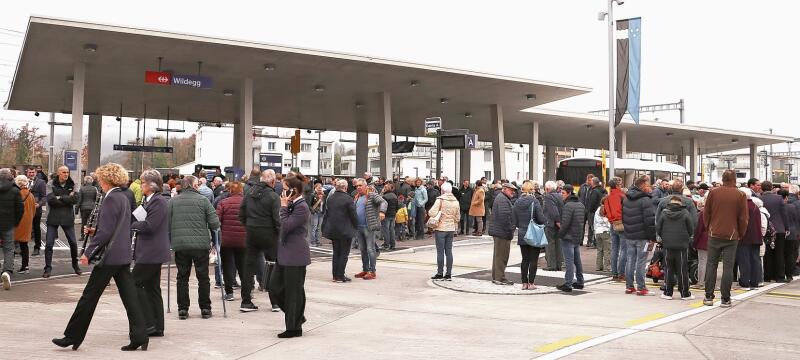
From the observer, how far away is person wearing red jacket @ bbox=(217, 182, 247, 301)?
1004 centimetres

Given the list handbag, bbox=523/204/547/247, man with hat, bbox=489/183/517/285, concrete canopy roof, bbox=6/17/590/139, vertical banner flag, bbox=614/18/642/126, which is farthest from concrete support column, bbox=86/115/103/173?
handbag, bbox=523/204/547/247

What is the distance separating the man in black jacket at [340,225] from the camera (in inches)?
485

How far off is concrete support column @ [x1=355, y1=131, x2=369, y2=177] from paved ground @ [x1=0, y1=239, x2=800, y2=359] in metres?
30.6

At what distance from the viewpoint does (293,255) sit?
7.99 meters

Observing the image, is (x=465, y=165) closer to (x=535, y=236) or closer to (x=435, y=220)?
(x=435, y=220)

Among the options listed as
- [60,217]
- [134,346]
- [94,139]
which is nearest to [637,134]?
[94,139]

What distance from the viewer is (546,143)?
58625 mm


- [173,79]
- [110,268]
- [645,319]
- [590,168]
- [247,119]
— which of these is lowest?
[645,319]

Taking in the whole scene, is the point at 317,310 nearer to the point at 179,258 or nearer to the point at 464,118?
the point at 179,258

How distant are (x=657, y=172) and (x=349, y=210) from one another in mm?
33050

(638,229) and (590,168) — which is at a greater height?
(590,168)

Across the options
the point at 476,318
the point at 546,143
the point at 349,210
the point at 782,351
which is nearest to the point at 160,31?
the point at 349,210

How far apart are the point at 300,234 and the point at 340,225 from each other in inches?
164

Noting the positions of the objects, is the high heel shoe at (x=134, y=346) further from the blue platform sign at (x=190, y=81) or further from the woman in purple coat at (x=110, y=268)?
the blue platform sign at (x=190, y=81)
